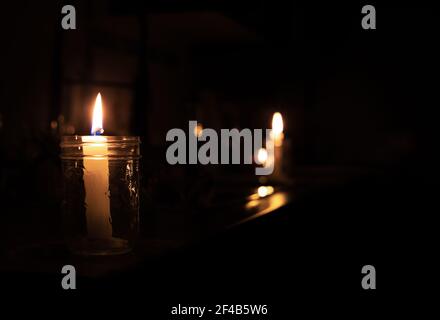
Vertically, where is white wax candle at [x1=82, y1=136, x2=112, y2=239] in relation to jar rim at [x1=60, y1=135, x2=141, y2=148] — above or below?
below

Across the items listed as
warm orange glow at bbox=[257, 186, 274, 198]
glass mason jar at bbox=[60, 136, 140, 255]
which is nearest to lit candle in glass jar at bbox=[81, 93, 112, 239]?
glass mason jar at bbox=[60, 136, 140, 255]

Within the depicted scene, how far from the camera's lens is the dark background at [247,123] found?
120cm

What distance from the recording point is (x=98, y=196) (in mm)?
784

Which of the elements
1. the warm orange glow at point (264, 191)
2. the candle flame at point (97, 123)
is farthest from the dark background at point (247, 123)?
the candle flame at point (97, 123)

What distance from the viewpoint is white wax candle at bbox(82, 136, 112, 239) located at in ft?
2.56

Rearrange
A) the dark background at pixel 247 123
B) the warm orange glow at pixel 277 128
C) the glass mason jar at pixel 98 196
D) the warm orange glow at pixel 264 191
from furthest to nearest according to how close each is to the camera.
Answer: the warm orange glow at pixel 277 128, the warm orange glow at pixel 264 191, the dark background at pixel 247 123, the glass mason jar at pixel 98 196

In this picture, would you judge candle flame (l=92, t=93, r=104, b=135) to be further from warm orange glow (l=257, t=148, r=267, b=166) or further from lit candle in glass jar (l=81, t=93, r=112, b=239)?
warm orange glow (l=257, t=148, r=267, b=166)

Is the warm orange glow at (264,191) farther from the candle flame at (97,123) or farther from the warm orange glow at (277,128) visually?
the candle flame at (97,123)

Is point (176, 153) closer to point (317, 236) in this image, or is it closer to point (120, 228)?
point (120, 228)

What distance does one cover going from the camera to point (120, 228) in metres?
0.80

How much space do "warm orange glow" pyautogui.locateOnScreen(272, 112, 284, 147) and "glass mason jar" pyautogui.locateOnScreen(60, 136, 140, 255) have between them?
115cm

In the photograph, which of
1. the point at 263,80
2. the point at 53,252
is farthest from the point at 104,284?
the point at 263,80

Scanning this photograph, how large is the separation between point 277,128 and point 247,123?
37.3 inches

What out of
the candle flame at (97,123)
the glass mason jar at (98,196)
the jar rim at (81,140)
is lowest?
the glass mason jar at (98,196)
